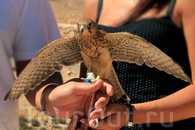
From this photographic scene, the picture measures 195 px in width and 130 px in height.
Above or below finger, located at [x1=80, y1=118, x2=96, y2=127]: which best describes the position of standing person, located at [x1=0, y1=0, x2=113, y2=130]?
above

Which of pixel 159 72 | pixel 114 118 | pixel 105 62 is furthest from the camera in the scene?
pixel 159 72

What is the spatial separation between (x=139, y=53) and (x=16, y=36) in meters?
1.04

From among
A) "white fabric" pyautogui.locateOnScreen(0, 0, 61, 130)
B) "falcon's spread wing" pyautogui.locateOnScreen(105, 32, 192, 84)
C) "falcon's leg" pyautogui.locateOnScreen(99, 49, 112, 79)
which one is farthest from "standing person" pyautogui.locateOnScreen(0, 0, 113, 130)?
"falcon's spread wing" pyautogui.locateOnScreen(105, 32, 192, 84)

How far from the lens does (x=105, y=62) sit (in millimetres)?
1475

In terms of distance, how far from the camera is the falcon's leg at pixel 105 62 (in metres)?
1.46

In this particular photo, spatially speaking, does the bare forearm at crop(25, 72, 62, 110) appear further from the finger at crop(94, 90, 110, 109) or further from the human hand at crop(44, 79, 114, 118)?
the finger at crop(94, 90, 110, 109)

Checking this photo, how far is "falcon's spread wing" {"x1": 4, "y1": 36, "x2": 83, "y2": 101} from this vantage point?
1.45 metres

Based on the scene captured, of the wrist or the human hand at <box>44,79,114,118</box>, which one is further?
the wrist

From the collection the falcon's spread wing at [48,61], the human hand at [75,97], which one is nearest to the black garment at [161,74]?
the human hand at [75,97]

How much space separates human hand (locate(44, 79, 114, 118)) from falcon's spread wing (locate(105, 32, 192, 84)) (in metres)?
0.33

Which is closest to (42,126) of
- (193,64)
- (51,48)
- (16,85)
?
(16,85)

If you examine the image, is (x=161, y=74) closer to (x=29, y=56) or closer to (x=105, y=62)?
(x=105, y=62)

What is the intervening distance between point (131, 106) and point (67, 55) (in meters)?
0.67

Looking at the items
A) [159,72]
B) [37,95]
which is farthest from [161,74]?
[37,95]
